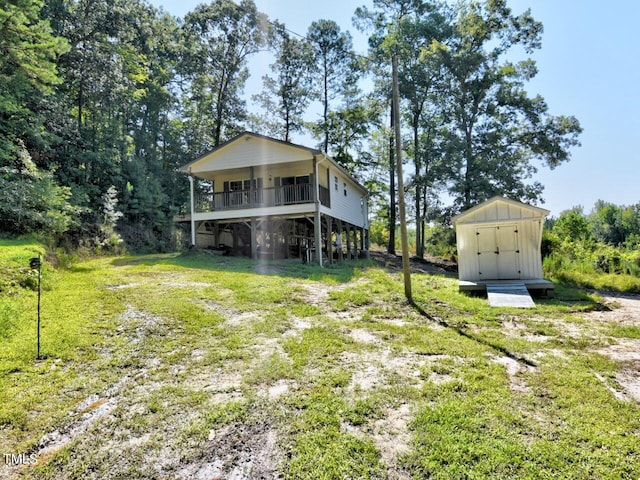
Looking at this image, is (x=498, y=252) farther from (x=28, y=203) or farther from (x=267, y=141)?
(x=28, y=203)

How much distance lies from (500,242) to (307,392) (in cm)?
1010

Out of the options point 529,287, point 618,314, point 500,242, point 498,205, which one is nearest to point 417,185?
point 500,242

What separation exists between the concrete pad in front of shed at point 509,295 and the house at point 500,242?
947mm

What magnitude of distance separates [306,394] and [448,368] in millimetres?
1681

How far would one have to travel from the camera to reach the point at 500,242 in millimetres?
11430

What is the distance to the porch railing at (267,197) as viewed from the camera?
15.3 m

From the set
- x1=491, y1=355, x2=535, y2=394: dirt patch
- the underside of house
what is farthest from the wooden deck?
A: the underside of house

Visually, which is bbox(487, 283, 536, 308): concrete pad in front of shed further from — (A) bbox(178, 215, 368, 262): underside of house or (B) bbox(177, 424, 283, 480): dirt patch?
(A) bbox(178, 215, 368, 262): underside of house

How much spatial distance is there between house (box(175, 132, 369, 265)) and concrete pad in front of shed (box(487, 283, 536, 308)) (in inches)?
277

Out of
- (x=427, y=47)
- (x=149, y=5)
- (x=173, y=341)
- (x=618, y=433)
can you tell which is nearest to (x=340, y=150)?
(x=427, y=47)

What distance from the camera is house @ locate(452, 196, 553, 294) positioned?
1073cm

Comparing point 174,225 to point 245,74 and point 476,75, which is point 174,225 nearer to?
point 245,74

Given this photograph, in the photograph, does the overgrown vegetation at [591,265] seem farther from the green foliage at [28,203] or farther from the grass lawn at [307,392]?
the green foliage at [28,203]

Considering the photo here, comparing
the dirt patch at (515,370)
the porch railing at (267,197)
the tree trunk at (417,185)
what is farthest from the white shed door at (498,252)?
the tree trunk at (417,185)
